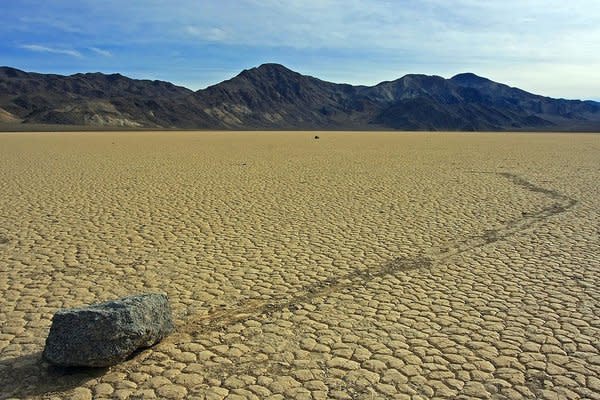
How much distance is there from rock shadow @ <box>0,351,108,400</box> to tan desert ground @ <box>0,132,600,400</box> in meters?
0.02

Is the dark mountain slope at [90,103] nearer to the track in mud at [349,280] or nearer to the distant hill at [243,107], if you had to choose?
the distant hill at [243,107]

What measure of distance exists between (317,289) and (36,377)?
124 inches

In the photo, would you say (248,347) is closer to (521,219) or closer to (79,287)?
(79,287)

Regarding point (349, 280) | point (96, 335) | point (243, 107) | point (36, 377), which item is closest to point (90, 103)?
point (243, 107)

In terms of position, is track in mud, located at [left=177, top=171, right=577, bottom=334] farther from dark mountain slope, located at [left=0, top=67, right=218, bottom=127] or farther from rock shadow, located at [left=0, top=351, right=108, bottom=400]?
dark mountain slope, located at [left=0, top=67, right=218, bottom=127]

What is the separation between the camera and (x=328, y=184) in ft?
51.7

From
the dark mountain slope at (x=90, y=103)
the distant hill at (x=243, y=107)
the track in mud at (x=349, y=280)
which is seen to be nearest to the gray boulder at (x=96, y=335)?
the track in mud at (x=349, y=280)

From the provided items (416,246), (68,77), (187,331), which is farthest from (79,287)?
(68,77)

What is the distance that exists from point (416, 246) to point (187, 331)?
447cm

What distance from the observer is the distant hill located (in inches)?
4301

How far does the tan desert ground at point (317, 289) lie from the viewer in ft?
13.1

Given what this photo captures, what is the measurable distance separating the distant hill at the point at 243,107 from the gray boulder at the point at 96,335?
99.8 m

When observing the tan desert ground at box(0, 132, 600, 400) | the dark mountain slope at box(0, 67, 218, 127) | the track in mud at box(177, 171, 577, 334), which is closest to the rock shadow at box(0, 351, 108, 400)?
the tan desert ground at box(0, 132, 600, 400)

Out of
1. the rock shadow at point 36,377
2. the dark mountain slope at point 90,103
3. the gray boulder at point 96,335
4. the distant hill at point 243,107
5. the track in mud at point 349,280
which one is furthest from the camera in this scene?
the distant hill at point 243,107
